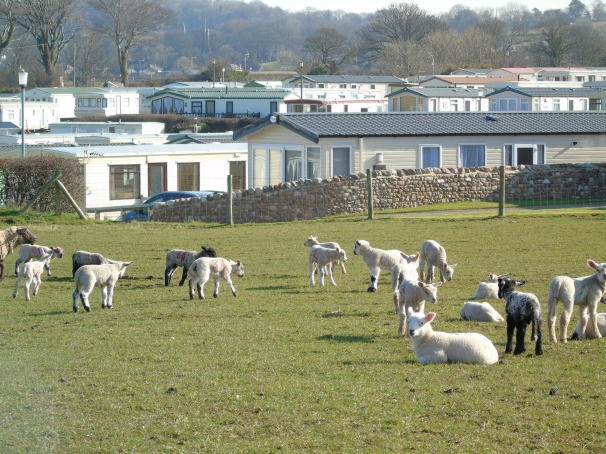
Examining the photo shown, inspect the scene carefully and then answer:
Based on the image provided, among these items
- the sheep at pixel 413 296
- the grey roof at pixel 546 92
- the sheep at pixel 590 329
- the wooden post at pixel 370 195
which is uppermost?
the grey roof at pixel 546 92

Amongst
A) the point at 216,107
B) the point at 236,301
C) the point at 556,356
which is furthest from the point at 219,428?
the point at 216,107

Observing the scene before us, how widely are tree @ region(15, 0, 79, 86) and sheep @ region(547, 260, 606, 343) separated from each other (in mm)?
98842

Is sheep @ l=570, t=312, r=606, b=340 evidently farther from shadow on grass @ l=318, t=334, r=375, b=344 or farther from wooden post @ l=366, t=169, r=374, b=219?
wooden post @ l=366, t=169, r=374, b=219

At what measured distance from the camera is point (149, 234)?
26250 mm

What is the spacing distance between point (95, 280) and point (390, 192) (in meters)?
19.4

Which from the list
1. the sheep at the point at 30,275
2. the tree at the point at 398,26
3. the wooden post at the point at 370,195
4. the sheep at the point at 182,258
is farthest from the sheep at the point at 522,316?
the tree at the point at 398,26

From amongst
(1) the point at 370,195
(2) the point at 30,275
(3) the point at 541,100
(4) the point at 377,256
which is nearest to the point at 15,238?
→ (2) the point at 30,275

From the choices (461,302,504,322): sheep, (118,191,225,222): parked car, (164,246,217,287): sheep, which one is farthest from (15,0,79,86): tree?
(461,302,504,322): sheep

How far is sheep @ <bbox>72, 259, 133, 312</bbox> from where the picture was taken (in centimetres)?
1461

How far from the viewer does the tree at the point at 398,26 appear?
14838cm

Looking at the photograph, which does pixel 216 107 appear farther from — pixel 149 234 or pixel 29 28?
pixel 149 234

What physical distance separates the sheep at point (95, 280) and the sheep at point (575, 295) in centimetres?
700

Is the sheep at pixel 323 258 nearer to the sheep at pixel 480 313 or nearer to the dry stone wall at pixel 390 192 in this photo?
the sheep at pixel 480 313

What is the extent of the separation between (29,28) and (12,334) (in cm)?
9978
